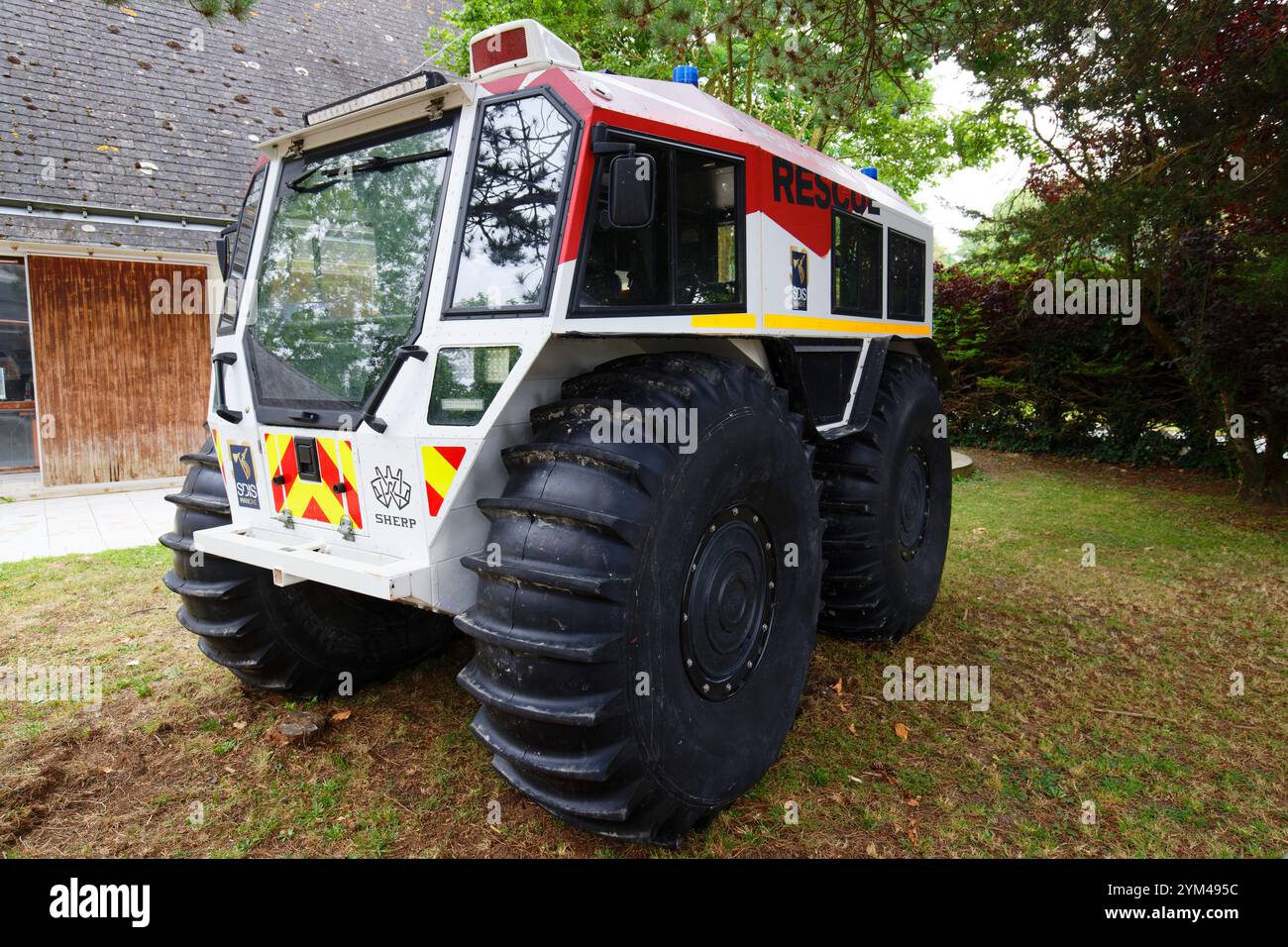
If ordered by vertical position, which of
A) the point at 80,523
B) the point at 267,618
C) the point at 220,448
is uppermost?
the point at 220,448

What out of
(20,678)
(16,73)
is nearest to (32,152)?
(16,73)

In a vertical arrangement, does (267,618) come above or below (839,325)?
below

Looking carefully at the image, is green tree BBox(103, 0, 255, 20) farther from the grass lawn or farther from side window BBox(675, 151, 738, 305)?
the grass lawn

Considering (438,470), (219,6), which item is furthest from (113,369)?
(438,470)

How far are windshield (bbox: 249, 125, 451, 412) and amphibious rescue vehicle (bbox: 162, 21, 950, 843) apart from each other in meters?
0.01

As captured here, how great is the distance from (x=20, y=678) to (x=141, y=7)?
36.9 feet

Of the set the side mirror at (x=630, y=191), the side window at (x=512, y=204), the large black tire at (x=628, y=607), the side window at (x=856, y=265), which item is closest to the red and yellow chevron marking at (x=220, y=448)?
the side window at (x=512, y=204)

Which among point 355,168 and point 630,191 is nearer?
point 630,191

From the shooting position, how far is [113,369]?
9.77 metres

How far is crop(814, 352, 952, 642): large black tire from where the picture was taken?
4.17m

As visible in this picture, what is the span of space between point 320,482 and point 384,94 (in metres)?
1.36

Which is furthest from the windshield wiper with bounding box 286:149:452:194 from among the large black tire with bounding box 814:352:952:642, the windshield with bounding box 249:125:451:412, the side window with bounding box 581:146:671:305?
the large black tire with bounding box 814:352:952:642

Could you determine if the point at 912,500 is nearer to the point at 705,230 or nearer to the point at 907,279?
the point at 907,279

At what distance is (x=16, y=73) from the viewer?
957 centimetres
